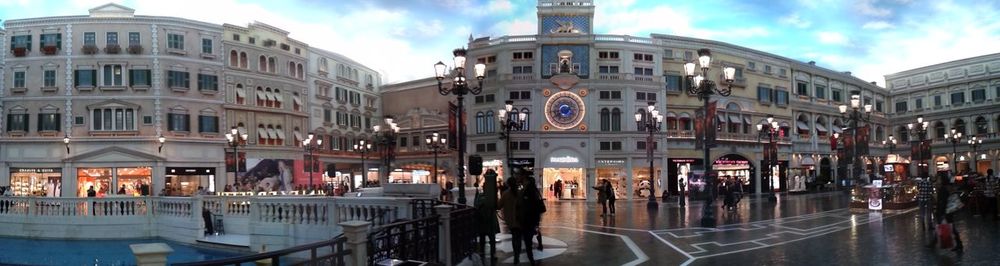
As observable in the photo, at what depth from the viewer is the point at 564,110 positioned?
A: 47188 millimetres

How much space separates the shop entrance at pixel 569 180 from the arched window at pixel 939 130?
45.0 metres

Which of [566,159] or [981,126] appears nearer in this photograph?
[566,159]

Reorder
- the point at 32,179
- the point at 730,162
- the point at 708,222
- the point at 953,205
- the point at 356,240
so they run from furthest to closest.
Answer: the point at 730,162 → the point at 32,179 → the point at 708,222 → the point at 953,205 → the point at 356,240

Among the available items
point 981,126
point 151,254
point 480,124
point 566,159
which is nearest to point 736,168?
point 566,159

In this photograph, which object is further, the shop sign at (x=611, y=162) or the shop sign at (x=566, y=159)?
the shop sign at (x=611, y=162)

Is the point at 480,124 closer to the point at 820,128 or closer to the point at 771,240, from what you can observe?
the point at 820,128

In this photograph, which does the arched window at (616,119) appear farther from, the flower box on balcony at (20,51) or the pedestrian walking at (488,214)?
the flower box on balcony at (20,51)

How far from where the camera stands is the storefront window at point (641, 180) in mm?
47531

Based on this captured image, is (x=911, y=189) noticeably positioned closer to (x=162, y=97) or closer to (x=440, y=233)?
(x=440, y=233)

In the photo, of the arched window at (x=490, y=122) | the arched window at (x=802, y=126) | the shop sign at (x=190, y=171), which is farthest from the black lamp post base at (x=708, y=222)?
the arched window at (x=802, y=126)

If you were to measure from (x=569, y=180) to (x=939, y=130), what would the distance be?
46095 millimetres

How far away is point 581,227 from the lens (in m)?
21.1

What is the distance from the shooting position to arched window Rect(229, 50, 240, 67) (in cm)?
4818

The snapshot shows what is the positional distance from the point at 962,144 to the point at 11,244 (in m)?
76.8
